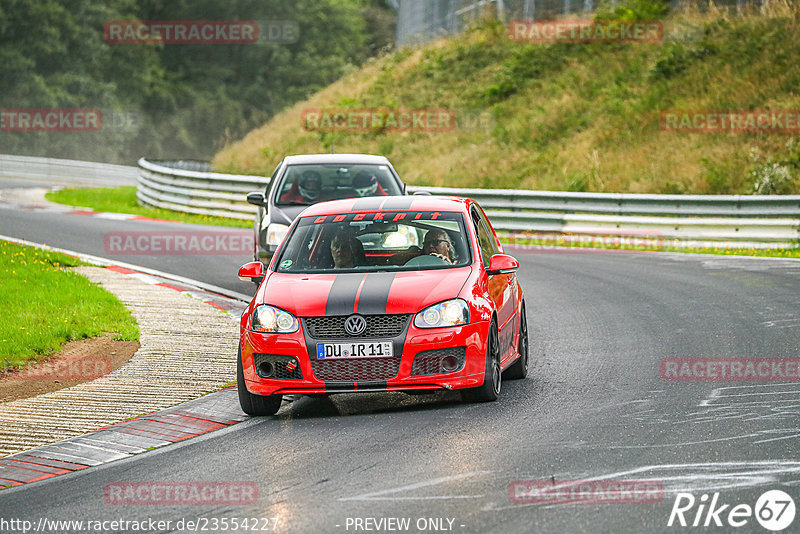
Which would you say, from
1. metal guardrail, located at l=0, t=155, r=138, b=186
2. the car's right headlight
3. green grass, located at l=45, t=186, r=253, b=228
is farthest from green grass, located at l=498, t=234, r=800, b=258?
metal guardrail, located at l=0, t=155, r=138, b=186

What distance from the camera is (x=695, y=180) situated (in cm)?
2630

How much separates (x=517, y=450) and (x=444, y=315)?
148 cm

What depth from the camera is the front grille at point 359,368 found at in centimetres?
802

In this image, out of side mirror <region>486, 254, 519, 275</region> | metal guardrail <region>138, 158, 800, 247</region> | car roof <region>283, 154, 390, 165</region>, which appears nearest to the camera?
side mirror <region>486, 254, 519, 275</region>

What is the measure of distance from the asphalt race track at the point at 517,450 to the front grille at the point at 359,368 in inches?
12.5

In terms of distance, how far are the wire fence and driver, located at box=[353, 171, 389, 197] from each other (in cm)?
2333

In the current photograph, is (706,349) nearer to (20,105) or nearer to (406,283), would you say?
(406,283)

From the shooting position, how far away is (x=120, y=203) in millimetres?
33156

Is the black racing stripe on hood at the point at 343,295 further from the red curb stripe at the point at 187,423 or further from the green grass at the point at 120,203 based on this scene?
the green grass at the point at 120,203

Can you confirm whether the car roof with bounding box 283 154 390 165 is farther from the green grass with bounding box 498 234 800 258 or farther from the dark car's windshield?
the green grass with bounding box 498 234 800 258

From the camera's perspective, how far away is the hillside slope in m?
27.4

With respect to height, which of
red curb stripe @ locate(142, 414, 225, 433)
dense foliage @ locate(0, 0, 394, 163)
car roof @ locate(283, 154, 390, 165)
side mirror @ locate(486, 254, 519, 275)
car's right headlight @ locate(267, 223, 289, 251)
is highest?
dense foliage @ locate(0, 0, 394, 163)

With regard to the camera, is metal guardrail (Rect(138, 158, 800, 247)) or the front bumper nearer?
the front bumper

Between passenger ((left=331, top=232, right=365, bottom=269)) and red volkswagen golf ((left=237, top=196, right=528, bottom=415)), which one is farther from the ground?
passenger ((left=331, top=232, right=365, bottom=269))
